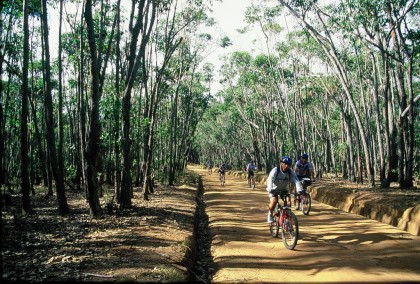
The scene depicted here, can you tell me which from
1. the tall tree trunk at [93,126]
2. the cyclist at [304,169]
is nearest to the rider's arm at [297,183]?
the cyclist at [304,169]

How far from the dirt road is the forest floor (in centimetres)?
83

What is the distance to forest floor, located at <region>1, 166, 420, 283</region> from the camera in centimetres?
547

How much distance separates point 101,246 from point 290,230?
3.93 meters

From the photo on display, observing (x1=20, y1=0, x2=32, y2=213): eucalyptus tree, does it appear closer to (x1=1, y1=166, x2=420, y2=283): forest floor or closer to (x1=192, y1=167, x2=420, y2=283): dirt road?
(x1=1, y1=166, x2=420, y2=283): forest floor

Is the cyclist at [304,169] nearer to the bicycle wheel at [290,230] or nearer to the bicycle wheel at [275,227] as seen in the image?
the bicycle wheel at [275,227]

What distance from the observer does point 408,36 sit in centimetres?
1513

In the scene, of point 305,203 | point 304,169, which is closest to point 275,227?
point 305,203

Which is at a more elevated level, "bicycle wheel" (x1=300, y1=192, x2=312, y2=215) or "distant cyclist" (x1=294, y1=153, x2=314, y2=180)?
"distant cyclist" (x1=294, y1=153, x2=314, y2=180)

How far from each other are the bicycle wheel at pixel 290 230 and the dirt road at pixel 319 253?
17 cm

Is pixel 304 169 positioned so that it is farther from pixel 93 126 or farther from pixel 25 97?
pixel 25 97

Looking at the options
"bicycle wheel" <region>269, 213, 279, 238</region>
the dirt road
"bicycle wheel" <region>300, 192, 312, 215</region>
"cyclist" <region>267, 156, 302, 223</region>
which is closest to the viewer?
the dirt road

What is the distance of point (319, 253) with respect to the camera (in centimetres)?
728

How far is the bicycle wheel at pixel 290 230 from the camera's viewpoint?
24.4 ft

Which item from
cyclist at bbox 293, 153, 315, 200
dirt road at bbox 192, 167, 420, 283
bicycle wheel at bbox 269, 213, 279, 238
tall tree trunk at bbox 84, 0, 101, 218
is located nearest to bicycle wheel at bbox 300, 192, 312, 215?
dirt road at bbox 192, 167, 420, 283
